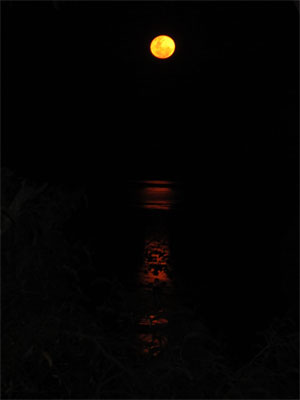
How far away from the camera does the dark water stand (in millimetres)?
2002

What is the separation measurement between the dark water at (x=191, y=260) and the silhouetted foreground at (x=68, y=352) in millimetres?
159

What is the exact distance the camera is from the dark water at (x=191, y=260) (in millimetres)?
2002

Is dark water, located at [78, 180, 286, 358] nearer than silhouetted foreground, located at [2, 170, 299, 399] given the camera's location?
No

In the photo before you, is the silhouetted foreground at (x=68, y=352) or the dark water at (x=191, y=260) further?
the dark water at (x=191, y=260)

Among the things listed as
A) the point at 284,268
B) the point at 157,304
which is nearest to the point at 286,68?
the point at 284,268

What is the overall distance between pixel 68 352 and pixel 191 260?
4.78ft

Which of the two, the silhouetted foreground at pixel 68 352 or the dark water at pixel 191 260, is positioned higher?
the dark water at pixel 191 260

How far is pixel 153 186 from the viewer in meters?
4.77

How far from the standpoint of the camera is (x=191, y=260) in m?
2.82

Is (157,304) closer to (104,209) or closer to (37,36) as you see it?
(104,209)

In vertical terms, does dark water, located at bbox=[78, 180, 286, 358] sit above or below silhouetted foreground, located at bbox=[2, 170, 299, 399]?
above

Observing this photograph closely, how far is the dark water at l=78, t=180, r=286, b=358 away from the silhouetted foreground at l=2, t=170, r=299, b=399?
16 cm

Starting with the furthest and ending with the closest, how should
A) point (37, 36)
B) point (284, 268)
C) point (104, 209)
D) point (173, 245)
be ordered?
point (37, 36) → point (104, 209) → point (173, 245) → point (284, 268)

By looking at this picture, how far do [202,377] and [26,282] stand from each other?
64cm
